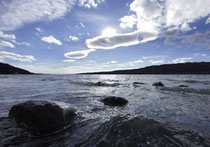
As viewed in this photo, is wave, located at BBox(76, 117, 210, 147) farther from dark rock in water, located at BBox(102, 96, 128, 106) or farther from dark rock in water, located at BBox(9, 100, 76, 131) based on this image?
dark rock in water, located at BBox(102, 96, 128, 106)

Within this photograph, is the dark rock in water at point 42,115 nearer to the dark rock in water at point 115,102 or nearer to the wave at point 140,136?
the wave at point 140,136

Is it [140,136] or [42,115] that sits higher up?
[42,115]

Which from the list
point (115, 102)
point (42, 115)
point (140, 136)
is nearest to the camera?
point (140, 136)

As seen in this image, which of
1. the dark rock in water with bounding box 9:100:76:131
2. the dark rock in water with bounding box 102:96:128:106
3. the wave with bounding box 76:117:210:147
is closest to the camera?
the wave with bounding box 76:117:210:147

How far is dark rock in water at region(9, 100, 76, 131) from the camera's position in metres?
4.30

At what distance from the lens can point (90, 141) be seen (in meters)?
3.44

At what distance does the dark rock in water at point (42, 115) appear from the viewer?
430 cm

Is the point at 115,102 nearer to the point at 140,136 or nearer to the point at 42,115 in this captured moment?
the point at 140,136

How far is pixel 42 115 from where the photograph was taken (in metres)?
4.44

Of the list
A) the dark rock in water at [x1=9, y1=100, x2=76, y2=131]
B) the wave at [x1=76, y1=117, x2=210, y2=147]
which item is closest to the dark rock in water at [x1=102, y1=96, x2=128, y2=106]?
the wave at [x1=76, y1=117, x2=210, y2=147]

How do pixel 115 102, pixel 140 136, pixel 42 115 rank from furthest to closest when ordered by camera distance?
1. pixel 115 102
2. pixel 42 115
3. pixel 140 136

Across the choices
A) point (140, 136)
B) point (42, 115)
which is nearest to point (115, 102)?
point (140, 136)

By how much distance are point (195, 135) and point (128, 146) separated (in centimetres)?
260

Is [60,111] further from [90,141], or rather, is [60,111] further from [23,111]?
[90,141]
